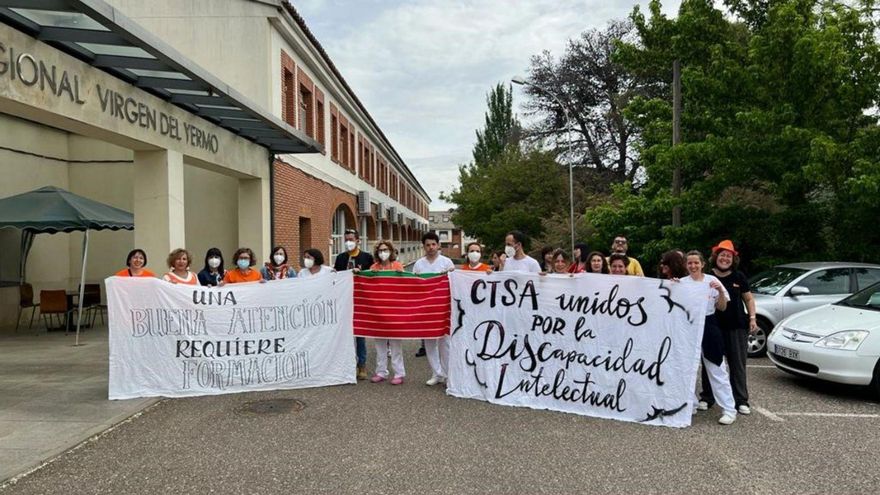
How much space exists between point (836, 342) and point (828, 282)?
11.0ft

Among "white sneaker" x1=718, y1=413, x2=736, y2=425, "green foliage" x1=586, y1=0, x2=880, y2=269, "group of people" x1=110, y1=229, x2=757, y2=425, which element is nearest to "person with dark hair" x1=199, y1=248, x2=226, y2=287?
"group of people" x1=110, y1=229, x2=757, y2=425

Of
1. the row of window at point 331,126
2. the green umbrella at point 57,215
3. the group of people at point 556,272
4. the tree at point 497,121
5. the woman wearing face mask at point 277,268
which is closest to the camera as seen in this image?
the group of people at point 556,272

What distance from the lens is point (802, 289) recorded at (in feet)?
30.0

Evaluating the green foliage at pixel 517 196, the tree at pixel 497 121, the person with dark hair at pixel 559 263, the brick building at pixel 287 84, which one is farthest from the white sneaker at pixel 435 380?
the tree at pixel 497 121

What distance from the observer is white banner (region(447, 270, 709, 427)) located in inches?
234

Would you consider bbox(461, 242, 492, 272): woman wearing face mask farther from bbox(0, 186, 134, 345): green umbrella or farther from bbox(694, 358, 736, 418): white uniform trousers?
bbox(0, 186, 134, 345): green umbrella

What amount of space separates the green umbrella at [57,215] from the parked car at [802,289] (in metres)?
11.0

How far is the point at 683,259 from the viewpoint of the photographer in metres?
6.23

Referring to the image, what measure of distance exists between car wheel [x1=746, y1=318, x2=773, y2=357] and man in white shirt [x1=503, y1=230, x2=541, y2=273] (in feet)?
13.6

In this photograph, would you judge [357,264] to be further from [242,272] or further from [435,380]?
[435,380]

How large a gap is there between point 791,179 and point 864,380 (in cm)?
673

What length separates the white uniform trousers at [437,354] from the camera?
7.47m

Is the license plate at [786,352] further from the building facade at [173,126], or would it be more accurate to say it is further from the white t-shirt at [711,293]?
the building facade at [173,126]

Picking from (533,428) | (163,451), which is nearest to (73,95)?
(163,451)
